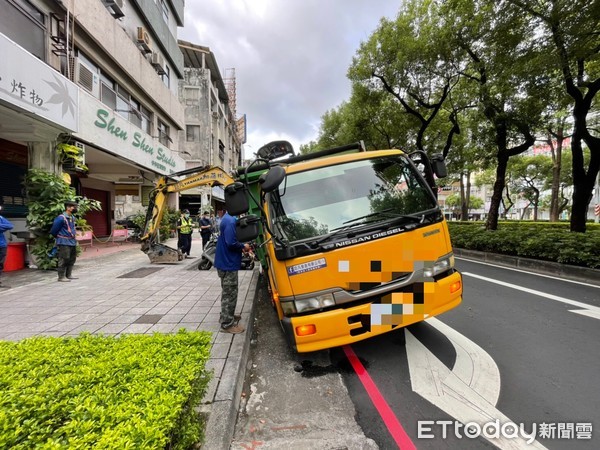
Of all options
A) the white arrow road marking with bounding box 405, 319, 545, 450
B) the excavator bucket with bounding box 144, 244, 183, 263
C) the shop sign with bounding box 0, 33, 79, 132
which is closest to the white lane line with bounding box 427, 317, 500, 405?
the white arrow road marking with bounding box 405, 319, 545, 450

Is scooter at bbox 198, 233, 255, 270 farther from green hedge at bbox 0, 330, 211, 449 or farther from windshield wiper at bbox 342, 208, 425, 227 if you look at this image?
green hedge at bbox 0, 330, 211, 449

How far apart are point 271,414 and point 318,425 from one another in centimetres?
43

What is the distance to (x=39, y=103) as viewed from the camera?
673 cm

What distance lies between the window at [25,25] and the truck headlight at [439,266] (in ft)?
34.0

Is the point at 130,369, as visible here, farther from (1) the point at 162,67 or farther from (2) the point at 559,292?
(1) the point at 162,67

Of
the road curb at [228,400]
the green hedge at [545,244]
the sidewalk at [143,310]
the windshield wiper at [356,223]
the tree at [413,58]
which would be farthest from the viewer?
the tree at [413,58]

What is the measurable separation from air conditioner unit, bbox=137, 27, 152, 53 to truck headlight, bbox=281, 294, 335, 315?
15.6m

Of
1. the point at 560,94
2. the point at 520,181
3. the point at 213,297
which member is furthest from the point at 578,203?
the point at 520,181

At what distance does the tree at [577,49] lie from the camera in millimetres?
6703

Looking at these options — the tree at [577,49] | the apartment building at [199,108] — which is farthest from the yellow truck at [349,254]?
the apartment building at [199,108]

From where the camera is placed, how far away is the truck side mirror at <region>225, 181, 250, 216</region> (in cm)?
325

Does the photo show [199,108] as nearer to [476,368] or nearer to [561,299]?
[561,299]

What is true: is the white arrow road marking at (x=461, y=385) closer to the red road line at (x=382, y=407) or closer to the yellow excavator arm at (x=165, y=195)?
the red road line at (x=382, y=407)

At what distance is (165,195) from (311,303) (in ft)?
24.2
